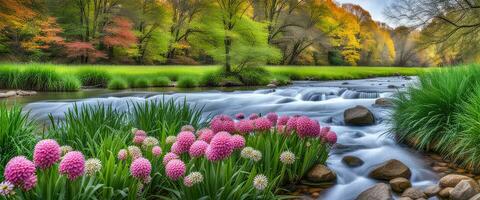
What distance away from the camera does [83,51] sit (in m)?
35.6

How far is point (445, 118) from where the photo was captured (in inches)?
285

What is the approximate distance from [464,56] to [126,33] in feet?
93.9

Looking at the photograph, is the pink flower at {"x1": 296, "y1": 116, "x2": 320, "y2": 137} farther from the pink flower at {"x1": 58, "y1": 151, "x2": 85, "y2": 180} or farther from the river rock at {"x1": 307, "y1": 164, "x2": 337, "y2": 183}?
the pink flower at {"x1": 58, "y1": 151, "x2": 85, "y2": 180}

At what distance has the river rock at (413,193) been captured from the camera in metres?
5.00

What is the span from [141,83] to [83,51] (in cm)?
1453

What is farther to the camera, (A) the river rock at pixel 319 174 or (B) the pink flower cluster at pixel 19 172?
(A) the river rock at pixel 319 174

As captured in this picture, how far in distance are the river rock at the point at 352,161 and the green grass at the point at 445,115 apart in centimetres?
123

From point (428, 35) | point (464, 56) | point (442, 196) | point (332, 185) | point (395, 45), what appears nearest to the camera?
point (442, 196)

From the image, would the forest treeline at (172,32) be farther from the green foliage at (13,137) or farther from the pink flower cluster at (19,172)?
the pink flower cluster at (19,172)

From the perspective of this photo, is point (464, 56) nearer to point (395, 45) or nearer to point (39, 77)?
point (39, 77)

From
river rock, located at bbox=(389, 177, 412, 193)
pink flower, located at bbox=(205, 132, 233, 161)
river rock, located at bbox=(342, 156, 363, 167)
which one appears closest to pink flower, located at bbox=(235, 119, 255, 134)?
pink flower, located at bbox=(205, 132, 233, 161)

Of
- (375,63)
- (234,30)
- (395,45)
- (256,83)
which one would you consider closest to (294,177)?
(256,83)

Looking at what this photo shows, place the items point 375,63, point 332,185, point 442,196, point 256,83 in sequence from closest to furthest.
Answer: point 442,196, point 332,185, point 256,83, point 375,63

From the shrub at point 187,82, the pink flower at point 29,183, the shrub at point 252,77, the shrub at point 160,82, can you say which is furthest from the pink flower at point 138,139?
the shrub at point 252,77
